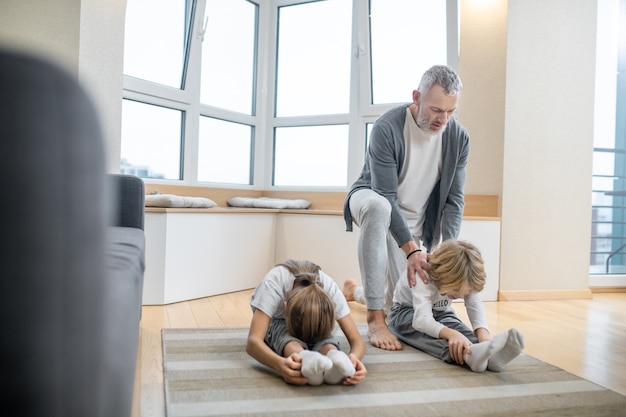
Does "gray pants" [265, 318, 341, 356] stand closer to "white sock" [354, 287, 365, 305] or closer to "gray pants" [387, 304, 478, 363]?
"gray pants" [387, 304, 478, 363]

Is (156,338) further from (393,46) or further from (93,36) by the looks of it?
(393,46)

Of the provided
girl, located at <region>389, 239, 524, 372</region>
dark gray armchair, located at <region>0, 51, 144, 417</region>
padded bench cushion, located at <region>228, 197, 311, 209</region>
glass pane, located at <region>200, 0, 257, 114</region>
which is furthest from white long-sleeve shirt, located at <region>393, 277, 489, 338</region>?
glass pane, located at <region>200, 0, 257, 114</region>

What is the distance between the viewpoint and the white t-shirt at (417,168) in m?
2.17

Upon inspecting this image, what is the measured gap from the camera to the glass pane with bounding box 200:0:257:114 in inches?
146

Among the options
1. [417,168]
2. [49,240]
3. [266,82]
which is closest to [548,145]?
[417,168]

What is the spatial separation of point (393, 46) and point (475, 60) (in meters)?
0.67

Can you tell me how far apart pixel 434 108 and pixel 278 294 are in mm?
891

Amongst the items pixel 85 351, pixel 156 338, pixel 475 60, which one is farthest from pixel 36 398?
pixel 475 60

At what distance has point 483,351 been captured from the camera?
1.58 meters

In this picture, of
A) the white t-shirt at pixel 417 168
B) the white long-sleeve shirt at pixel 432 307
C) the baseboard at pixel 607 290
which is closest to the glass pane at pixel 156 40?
the white t-shirt at pixel 417 168

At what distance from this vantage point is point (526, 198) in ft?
10.5

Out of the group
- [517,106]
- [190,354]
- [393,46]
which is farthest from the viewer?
[393,46]

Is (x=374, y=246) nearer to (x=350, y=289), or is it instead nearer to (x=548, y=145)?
(x=350, y=289)

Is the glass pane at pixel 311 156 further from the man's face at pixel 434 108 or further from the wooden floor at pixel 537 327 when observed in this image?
the man's face at pixel 434 108
